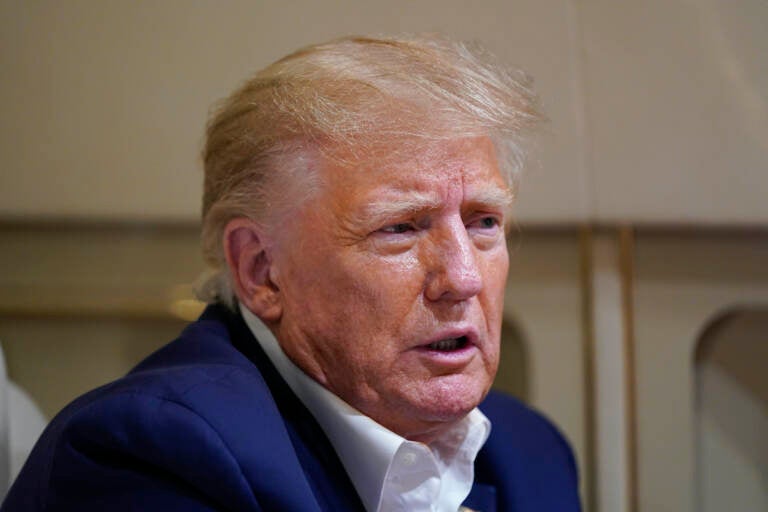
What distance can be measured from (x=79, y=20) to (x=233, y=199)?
73 cm

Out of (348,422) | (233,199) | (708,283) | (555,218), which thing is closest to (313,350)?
(348,422)

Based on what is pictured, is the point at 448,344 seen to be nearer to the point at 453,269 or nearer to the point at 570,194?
the point at 453,269

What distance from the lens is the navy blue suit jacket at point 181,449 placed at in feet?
3.17

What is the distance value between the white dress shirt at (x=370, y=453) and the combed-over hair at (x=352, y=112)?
20cm

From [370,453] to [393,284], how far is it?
0.21 m

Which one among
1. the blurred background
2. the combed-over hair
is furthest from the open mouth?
the blurred background

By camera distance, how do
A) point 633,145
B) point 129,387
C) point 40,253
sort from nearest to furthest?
point 129,387 → point 633,145 → point 40,253

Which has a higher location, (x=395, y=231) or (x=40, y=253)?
(x=395, y=231)

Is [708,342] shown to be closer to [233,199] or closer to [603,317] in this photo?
[603,317]

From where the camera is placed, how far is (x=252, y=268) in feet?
4.04

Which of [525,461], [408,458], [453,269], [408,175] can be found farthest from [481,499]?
[408,175]

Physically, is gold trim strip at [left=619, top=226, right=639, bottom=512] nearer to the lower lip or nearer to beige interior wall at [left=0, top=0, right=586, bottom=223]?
beige interior wall at [left=0, top=0, right=586, bottom=223]

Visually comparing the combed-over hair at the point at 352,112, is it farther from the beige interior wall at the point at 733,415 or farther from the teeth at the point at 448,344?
the beige interior wall at the point at 733,415

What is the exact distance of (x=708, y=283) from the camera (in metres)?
1.73
